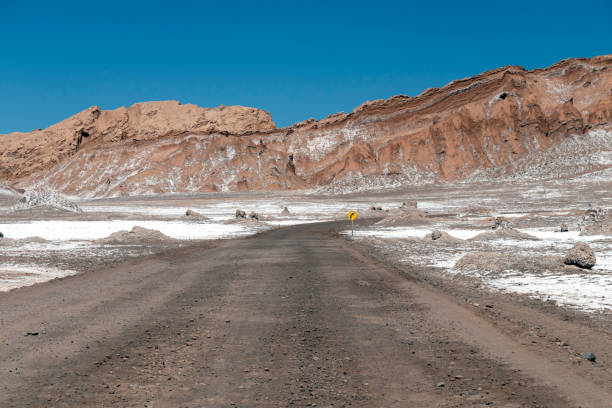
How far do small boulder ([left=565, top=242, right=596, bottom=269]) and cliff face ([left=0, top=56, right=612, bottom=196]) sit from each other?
108m

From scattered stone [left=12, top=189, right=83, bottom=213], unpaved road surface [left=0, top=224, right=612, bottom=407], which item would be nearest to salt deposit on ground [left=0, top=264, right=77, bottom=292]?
unpaved road surface [left=0, top=224, right=612, bottom=407]

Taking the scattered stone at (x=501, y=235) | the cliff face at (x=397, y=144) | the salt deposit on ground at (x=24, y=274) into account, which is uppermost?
the cliff face at (x=397, y=144)

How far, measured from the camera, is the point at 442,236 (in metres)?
27.6

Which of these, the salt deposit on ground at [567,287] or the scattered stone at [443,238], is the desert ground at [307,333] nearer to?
the salt deposit on ground at [567,287]

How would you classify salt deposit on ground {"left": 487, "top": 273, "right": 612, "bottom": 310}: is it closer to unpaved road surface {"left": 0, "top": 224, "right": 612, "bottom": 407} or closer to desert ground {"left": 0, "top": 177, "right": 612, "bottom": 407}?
desert ground {"left": 0, "top": 177, "right": 612, "bottom": 407}

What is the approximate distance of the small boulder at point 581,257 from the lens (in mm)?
14821

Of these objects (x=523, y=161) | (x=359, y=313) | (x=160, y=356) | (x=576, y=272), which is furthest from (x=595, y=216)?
(x=523, y=161)

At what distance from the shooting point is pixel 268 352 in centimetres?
653

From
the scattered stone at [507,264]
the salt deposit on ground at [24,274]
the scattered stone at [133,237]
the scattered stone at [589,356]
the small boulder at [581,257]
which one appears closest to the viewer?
the scattered stone at [589,356]

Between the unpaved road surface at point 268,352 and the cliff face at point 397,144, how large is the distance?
11659cm

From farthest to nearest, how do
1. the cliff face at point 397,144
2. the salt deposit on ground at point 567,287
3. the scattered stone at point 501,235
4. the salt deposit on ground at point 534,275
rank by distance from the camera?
the cliff face at point 397,144 < the scattered stone at point 501,235 < the salt deposit on ground at point 534,275 < the salt deposit on ground at point 567,287

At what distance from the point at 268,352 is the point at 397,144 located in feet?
432

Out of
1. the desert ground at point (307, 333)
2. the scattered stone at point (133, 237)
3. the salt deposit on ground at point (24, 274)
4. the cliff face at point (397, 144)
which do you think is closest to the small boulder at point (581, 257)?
the desert ground at point (307, 333)

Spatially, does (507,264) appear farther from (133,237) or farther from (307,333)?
(133,237)
